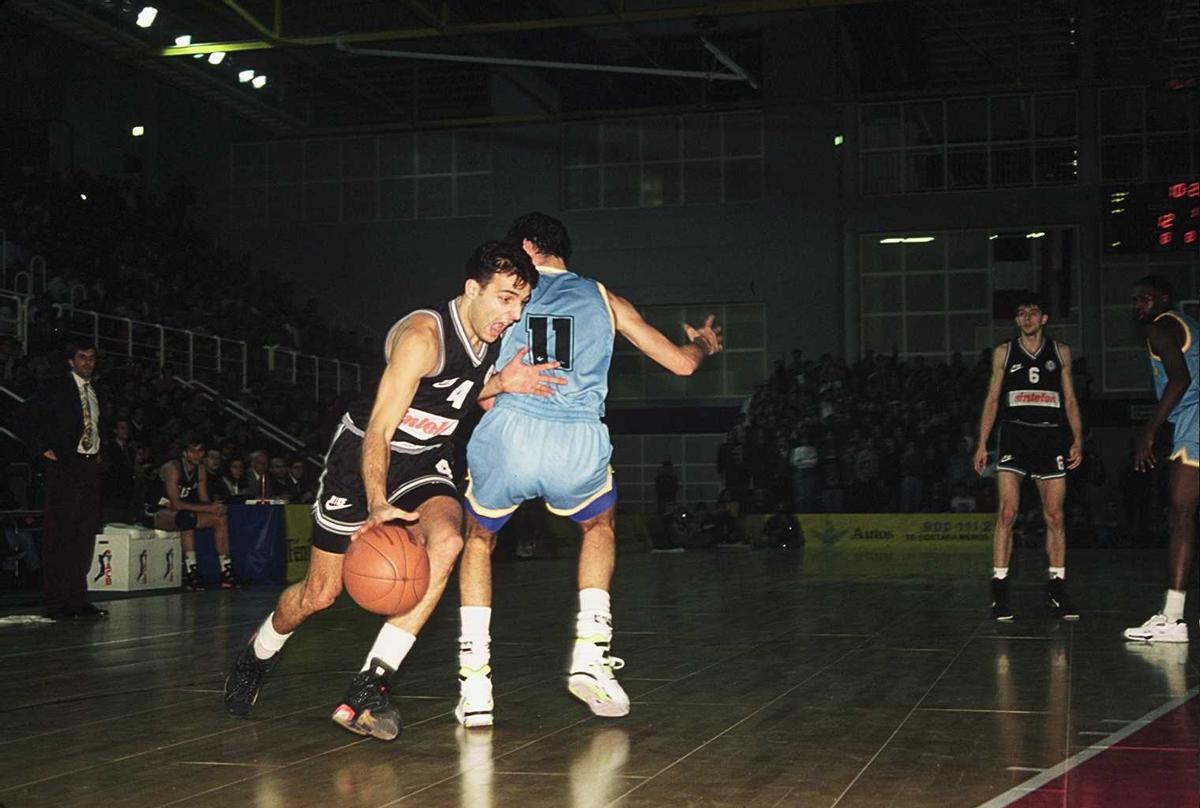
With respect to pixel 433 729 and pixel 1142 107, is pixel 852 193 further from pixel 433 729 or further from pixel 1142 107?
pixel 433 729

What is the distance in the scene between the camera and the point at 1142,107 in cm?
2980

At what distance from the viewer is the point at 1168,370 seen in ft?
25.8

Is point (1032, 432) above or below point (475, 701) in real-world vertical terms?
above

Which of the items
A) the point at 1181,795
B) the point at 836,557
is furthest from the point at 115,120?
the point at 1181,795

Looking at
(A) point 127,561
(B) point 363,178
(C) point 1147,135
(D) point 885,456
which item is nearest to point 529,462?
(A) point 127,561

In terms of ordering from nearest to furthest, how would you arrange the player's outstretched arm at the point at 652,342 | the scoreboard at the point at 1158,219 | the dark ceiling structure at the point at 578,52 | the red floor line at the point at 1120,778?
the red floor line at the point at 1120,778, the player's outstretched arm at the point at 652,342, the scoreboard at the point at 1158,219, the dark ceiling structure at the point at 578,52

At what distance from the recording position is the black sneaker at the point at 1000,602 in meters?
9.16

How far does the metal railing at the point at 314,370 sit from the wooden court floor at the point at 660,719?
1798cm

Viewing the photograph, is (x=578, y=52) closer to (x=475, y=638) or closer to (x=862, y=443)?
(x=862, y=443)

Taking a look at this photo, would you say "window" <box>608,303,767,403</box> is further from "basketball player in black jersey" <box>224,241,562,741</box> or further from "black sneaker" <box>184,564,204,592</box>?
"basketball player in black jersey" <box>224,241,562,741</box>

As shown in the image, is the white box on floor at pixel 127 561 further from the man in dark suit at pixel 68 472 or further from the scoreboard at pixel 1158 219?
the scoreboard at pixel 1158 219

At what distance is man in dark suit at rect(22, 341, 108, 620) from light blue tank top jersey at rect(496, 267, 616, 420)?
575 cm

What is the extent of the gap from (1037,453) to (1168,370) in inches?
52.6

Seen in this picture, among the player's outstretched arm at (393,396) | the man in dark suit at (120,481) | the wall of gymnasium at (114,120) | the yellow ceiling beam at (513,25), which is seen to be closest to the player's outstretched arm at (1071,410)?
the player's outstretched arm at (393,396)
